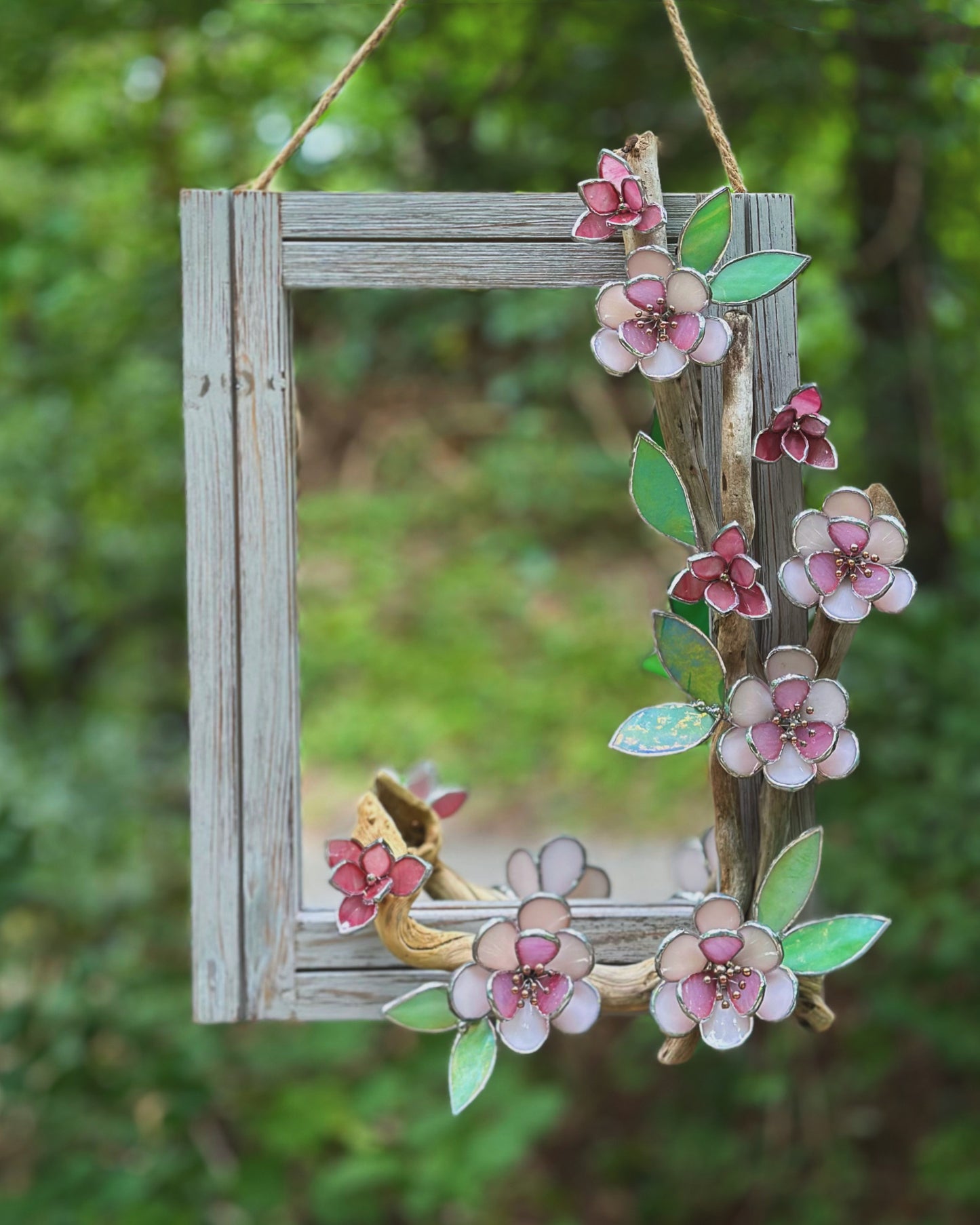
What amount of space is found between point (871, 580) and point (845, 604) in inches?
0.8

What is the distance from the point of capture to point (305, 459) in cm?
426

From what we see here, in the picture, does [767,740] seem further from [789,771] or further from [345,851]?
[345,851]

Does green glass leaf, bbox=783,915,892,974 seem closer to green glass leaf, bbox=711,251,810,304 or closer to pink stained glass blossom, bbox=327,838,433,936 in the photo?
pink stained glass blossom, bbox=327,838,433,936

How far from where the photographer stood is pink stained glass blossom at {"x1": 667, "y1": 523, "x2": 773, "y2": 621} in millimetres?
608

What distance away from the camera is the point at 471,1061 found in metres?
0.63

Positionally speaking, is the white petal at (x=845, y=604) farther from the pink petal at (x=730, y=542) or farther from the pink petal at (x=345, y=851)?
the pink petal at (x=345, y=851)

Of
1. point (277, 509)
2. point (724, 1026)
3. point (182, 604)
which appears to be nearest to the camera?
point (724, 1026)

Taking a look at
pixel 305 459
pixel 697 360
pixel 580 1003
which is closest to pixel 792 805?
pixel 580 1003

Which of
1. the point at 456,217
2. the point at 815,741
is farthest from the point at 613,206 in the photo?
the point at 815,741

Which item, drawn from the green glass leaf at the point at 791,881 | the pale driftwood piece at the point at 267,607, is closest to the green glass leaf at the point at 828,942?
the green glass leaf at the point at 791,881

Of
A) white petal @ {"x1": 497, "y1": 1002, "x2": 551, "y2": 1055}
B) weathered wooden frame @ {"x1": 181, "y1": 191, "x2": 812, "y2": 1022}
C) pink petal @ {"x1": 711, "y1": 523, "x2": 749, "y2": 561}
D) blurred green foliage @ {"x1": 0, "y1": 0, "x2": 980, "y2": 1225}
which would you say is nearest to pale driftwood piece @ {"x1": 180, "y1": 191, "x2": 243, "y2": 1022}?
weathered wooden frame @ {"x1": 181, "y1": 191, "x2": 812, "y2": 1022}

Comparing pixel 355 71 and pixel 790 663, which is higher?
pixel 355 71

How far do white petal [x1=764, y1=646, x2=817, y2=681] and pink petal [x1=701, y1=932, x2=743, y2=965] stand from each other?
5.7 inches

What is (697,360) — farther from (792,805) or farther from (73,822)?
(73,822)
